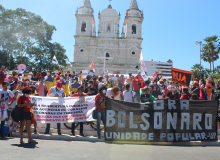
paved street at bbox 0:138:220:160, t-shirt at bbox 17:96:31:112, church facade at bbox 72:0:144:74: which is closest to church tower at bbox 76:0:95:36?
church facade at bbox 72:0:144:74

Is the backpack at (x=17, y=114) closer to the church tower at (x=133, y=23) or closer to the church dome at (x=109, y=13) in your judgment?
the church tower at (x=133, y=23)

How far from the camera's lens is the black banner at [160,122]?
6.41 m

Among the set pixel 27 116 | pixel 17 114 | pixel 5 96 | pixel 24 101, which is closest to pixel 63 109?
pixel 27 116

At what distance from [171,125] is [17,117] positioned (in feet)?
15.5

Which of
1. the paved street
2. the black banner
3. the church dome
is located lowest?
the paved street

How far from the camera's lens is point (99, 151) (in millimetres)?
5473

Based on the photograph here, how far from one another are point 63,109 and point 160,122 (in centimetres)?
339

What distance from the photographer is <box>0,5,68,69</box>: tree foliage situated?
36.3m

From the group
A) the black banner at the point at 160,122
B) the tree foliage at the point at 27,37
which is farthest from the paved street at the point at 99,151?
the tree foliage at the point at 27,37

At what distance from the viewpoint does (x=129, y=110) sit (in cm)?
654

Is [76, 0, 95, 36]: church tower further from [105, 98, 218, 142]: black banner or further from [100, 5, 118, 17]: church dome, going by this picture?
[105, 98, 218, 142]: black banner

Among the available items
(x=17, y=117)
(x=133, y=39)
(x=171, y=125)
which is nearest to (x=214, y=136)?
(x=171, y=125)

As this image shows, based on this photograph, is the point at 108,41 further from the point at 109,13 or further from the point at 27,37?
the point at 27,37

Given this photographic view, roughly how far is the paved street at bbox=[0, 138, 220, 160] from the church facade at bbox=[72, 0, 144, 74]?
3952 centimetres
